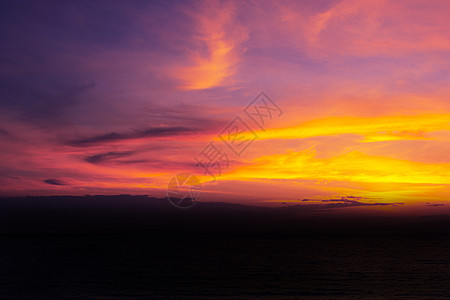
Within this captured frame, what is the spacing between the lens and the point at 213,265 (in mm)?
82125

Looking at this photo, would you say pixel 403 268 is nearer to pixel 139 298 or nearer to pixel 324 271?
pixel 324 271

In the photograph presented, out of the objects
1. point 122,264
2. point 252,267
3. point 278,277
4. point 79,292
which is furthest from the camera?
point 122,264

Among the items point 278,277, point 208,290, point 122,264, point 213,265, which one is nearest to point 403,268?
point 278,277

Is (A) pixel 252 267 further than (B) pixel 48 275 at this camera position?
Yes

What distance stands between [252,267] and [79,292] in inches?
1579

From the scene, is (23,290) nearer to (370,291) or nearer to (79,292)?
(79,292)

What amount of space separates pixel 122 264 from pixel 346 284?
54.1 metres

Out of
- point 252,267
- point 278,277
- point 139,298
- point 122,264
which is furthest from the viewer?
point 122,264

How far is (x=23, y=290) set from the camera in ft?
169

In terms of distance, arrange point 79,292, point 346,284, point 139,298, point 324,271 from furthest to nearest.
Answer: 1. point 324,271
2. point 346,284
3. point 79,292
4. point 139,298

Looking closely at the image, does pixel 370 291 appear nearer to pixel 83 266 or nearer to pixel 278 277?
pixel 278 277

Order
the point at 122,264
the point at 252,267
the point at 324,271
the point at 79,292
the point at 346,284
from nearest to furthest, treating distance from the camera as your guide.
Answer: the point at 79,292 < the point at 346,284 < the point at 324,271 < the point at 252,267 < the point at 122,264

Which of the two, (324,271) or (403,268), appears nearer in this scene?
(324,271)

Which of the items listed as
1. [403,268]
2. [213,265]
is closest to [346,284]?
[403,268]
